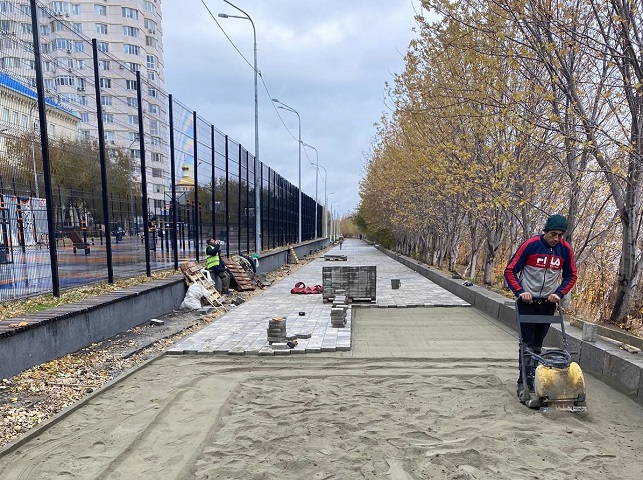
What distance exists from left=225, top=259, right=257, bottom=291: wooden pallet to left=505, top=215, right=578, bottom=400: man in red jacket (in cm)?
941

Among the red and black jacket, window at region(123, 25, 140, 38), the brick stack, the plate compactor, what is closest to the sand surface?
the plate compactor

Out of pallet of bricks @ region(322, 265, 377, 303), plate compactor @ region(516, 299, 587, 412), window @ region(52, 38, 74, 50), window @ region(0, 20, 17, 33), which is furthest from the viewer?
pallet of bricks @ region(322, 265, 377, 303)

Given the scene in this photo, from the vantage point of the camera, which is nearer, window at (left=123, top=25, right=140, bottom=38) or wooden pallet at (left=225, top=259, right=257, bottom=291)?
wooden pallet at (left=225, top=259, right=257, bottom=291)

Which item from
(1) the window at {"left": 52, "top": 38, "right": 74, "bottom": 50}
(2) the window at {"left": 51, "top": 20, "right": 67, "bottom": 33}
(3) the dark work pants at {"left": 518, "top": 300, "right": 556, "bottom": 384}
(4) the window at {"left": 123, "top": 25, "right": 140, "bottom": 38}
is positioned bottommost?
(3) the dark work pants at {"left": 518, "top": 300, "right": 556, "bottom": 384}

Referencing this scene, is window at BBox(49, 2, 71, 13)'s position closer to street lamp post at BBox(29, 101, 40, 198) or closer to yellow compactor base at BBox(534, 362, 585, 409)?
street lamp post at BBox(29, 101, 40, 198)

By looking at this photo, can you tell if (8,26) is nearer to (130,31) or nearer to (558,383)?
(558,383)

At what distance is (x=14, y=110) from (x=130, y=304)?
3.64 meters

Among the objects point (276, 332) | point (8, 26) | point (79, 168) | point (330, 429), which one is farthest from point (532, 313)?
point (79, 168)

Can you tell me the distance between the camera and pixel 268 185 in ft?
77.9

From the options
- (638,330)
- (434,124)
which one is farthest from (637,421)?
(434,124)

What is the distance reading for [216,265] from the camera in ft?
38.5

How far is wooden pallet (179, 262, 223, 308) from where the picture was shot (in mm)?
10070

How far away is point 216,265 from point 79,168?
4.32m

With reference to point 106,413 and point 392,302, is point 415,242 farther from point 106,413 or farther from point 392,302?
point 106,413
